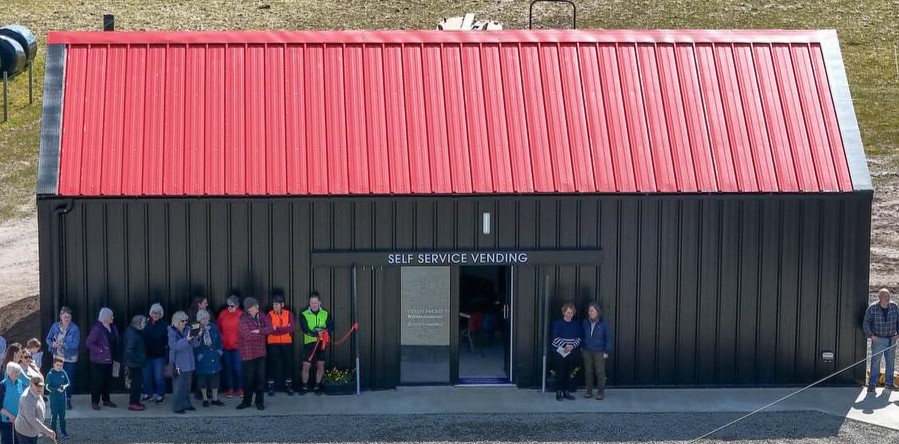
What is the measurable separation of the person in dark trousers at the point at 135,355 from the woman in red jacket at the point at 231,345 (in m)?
1.07

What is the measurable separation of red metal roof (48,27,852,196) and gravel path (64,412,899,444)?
3.11 m

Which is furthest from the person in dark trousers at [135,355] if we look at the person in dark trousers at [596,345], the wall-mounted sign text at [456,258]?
the person in dark trousers at [596,345]

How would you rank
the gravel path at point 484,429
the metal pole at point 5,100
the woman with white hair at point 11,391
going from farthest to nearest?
the metal pole at point 5,100
the gravel path at point 484,429
the woman with white hair at point 11,391

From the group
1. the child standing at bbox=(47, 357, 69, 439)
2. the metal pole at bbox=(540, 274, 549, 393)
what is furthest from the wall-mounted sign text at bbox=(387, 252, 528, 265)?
the child standing at bbox=(47, 357, 69, 439)

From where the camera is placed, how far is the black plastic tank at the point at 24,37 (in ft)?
125

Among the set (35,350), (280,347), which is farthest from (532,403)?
(35,350)

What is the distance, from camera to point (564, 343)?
19188mm

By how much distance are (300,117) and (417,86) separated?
1796 millimetres

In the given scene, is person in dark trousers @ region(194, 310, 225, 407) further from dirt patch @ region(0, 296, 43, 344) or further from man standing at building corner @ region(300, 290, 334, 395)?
dirt patch @ region(0, 296, 43, 344)

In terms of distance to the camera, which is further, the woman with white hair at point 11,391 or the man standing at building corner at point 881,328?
the man standing at building corner at point 881,328

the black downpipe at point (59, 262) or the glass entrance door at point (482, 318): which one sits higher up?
the black downpipe at point (59, 262)

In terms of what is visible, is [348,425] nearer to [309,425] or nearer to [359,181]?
[309,425]

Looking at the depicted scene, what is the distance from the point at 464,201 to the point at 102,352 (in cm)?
530

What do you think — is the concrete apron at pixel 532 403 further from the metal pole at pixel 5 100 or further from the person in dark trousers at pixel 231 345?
the metal pole at pixel 5 100
